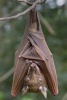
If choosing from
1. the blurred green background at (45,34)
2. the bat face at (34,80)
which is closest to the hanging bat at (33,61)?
the bat face at (34,80)

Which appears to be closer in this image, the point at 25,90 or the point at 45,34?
the point at 25,90

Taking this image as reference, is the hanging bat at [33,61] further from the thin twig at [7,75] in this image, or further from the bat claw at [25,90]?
the thin twig at [7,75]

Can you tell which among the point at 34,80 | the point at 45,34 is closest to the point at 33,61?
the point at 34,80

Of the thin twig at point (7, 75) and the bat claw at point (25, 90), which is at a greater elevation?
the bat claw at point (25, 90)

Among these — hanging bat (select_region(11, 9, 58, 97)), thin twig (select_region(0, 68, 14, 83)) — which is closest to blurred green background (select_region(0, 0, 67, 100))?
thin twig (select_region(0, 68, 14, 83))

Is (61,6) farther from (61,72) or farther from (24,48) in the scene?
(24,48)

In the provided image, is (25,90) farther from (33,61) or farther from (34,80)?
(33,61)

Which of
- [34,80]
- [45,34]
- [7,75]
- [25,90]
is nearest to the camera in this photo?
[25,90]
